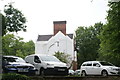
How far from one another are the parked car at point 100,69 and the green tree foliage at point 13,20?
229 inches

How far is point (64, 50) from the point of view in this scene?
5112 cm

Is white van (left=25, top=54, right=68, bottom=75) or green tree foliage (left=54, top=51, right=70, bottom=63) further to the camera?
green tree foliage (left=54, top=51, right=70, bottom=63)

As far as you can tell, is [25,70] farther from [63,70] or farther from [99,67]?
[99,67]

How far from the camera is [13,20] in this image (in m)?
19.4

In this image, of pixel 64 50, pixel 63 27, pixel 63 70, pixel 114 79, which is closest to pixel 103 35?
pixel 63 70

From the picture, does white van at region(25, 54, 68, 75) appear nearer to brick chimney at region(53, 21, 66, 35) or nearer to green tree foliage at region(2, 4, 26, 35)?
green tree foliage at region(2, 4, 26, 35)

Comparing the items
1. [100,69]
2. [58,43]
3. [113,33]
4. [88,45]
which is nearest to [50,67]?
[100,69]

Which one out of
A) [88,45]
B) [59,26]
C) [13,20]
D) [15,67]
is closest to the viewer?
[15,67]

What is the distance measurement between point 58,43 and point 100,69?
35.5 metres

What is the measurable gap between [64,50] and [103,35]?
73.2ft

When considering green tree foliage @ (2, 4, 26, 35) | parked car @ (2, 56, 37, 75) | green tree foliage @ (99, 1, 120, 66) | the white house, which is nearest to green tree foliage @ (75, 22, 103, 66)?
the white house

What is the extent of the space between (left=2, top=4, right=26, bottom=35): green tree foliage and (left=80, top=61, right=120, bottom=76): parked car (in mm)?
5818

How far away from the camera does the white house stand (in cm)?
5112

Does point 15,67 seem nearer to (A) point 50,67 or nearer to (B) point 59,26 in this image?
(A) point 50,67
